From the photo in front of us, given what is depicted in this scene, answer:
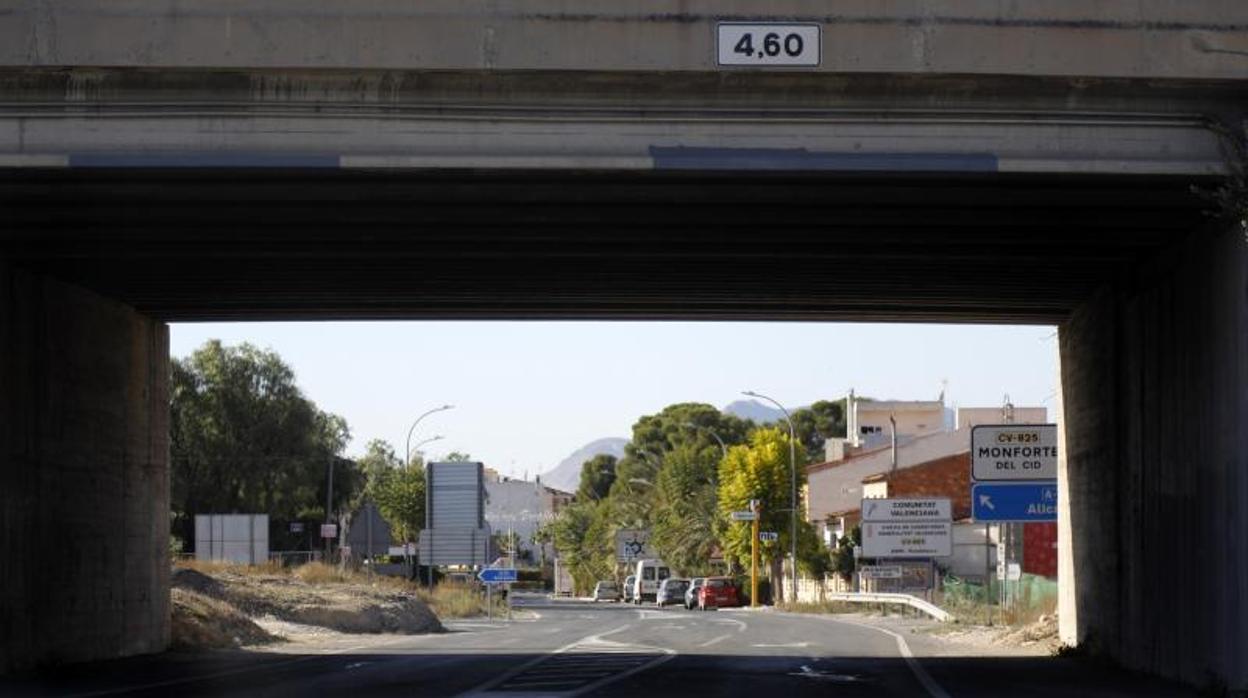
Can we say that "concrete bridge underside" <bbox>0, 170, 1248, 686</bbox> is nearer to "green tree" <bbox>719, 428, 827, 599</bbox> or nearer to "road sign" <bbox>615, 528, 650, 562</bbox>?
"green tree" <bbox>719, 428, 827, 599</bbox>

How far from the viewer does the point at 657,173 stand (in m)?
18.8

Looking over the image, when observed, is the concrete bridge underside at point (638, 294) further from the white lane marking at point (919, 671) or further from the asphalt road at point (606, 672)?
the white lane marking at point (919, 671)

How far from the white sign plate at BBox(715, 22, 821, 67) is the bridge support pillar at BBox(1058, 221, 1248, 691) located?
17.1 feet

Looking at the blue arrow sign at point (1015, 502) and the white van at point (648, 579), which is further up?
the blue arrow sign at point (1015, 502)

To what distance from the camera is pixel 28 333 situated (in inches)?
1019

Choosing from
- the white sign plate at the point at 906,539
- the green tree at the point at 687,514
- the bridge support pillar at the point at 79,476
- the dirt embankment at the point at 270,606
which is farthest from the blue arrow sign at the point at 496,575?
the bridge support pillar at the point at 79,476

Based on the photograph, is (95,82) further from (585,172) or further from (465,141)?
(585,172)

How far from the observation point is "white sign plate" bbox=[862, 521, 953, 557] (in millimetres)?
54594

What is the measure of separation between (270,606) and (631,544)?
6765 centimetres

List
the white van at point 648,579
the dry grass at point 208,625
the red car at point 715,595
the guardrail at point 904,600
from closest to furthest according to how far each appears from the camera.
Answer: the dry grass at point 208,625 < the guardrail at point 904,600 < the red car at point 715,595 < the white van at point 648,579

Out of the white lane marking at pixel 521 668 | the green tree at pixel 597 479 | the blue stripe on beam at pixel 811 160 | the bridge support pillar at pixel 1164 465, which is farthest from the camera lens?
the green tree at pixel 597 479

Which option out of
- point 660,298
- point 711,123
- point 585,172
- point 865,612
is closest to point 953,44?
point 711,123

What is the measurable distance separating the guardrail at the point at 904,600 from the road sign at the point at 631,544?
41.9 meters

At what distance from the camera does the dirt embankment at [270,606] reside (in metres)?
37.8
